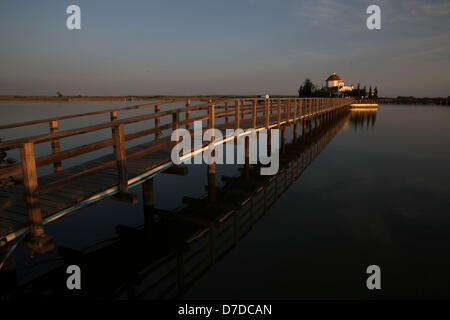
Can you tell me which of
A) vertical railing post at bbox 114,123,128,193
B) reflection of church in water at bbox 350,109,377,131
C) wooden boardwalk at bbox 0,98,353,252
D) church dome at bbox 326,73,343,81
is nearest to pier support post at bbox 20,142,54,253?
wooden boardwalk at bbox 0,98,353,252

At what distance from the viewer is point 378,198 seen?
924 centimetres

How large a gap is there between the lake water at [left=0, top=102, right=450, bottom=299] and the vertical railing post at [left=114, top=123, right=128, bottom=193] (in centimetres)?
149

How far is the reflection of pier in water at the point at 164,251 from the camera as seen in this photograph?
4.73m

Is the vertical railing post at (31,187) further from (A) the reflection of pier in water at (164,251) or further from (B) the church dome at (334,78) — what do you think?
(B) the church dome at (334,78)

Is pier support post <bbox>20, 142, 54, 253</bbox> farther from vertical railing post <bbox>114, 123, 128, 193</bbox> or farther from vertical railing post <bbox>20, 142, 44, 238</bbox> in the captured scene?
vertical railing post <bbox>114, 123, 128, 193</bbox>

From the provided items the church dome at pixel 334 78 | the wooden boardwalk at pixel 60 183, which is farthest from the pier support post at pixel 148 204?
the church dome at pixel 334 78

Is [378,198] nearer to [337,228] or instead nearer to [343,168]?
[337,228]

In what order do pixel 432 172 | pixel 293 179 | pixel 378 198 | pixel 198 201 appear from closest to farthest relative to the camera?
pixel 198 201 < pixel 378 198 < pixel 293 179 < pixel 432 172

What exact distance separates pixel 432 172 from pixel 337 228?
334 inches

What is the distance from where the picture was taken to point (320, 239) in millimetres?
6598

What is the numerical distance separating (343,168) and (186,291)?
10881 mm
